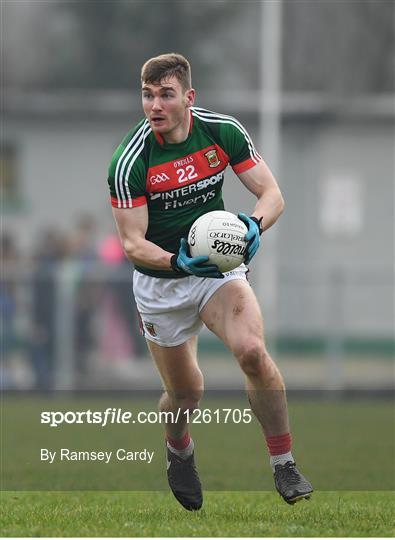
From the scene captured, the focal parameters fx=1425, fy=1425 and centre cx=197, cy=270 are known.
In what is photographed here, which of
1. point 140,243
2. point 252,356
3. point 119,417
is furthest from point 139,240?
point 119,417

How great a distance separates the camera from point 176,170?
25.3ft

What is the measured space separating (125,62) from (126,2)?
1.24 meters

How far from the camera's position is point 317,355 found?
1956cm

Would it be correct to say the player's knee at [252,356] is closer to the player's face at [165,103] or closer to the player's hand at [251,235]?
the player's hand at [251,235]

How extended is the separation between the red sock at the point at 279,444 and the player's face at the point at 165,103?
174 centimetres

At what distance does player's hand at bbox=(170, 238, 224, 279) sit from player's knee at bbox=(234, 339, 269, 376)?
1.28 feet

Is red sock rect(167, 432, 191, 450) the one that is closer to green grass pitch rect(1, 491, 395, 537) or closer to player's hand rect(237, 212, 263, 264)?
green grass pitch rect(1, 491, 395, 537)

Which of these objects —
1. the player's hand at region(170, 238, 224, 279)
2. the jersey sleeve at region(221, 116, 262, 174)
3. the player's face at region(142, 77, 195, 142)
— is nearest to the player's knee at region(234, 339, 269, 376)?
the player's hand at region(170, 238, 224, 279)

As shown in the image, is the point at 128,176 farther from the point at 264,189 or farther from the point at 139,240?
the point at 264,189

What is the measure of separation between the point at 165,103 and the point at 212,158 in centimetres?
43

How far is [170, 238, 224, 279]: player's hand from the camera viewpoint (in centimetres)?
734

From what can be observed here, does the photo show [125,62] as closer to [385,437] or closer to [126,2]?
[126,2]

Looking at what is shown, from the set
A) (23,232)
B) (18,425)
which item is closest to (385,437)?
(18,425)

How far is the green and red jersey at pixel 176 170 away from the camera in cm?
765
